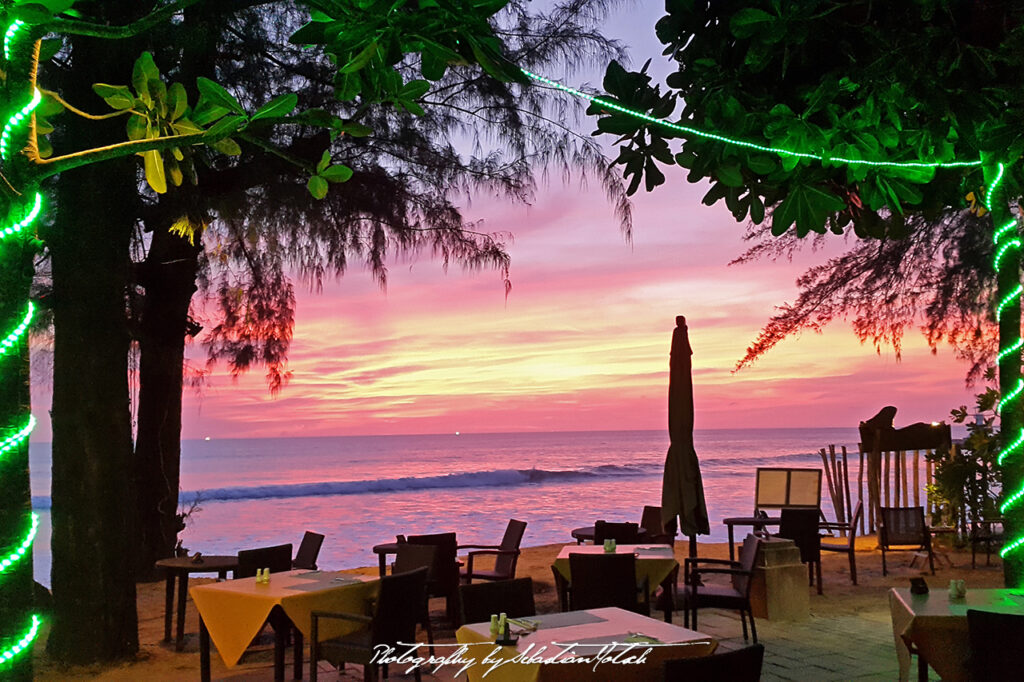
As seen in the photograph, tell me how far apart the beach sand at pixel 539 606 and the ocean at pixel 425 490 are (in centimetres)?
421

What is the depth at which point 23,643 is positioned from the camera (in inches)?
69.4

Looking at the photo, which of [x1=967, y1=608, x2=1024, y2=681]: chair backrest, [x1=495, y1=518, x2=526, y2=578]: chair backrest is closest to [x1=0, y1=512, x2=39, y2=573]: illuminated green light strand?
[x1=967, y1=608, x2=1024, y2=681]: chair backrest

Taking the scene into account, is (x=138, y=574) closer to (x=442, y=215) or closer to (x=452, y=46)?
(x=442, y=215)

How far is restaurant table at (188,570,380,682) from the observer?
4.82 metres

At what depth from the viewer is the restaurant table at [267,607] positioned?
15.8 ft

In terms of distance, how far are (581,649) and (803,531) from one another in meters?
5.11

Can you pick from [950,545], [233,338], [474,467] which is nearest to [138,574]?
[233,338]

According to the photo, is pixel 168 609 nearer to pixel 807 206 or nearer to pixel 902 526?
pixel 807 206

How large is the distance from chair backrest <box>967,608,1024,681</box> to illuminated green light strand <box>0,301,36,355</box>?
141 inches

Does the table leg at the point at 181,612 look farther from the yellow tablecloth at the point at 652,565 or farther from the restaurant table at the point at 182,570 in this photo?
the yellow tablecloth at the point at 652,565

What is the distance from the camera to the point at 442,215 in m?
8.30

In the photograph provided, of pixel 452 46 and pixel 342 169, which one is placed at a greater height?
pixel 452 46

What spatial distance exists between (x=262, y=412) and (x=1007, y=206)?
25.1 meters

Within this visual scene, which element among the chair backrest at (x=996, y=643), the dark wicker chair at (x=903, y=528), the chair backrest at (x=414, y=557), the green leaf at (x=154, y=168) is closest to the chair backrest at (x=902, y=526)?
the dark wicker chair at (x=903, y=528)
